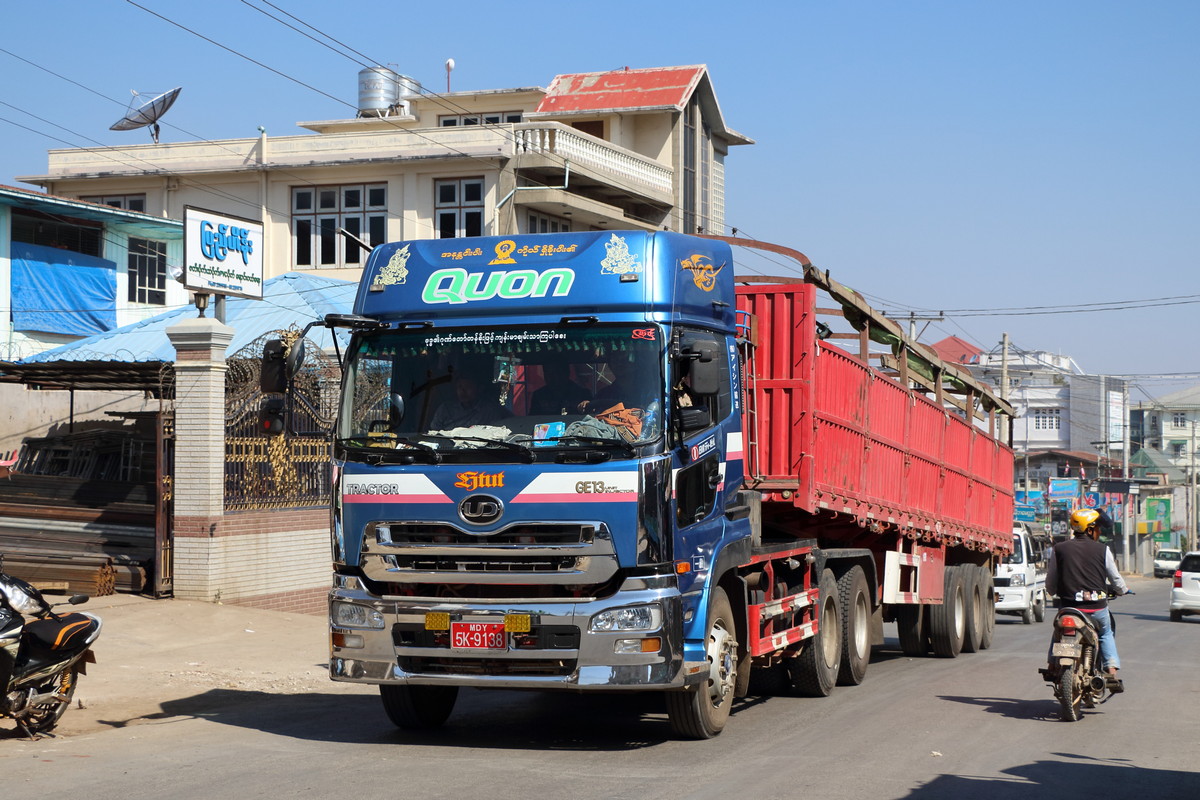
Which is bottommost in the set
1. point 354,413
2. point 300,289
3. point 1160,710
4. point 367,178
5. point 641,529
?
point 1160,710

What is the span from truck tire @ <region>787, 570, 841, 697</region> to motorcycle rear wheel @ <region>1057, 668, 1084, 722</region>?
2.17 metres

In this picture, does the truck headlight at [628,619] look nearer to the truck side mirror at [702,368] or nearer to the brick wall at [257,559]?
the truck side mirror at [702,368]

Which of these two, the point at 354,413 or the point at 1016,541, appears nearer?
the point at 354,413

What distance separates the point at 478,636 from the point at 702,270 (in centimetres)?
311

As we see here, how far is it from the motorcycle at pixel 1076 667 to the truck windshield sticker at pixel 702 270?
4.40 meters

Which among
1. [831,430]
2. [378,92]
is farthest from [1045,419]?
[831,430]

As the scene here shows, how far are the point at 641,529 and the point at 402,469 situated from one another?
1.64 meters

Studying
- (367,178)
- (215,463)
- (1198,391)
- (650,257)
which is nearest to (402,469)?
(650,257)

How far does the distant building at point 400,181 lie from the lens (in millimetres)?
33969

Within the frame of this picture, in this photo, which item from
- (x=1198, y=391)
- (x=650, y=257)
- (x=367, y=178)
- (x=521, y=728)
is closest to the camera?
(x=650, y=257)

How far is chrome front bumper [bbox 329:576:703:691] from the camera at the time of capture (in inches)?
339

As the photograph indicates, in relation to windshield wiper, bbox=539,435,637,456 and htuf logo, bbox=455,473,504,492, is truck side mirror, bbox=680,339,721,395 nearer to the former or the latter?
windshield wiper, bbox=539,435,637,456

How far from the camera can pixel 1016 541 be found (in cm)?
2861

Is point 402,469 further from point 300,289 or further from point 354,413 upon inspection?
point 300,289
